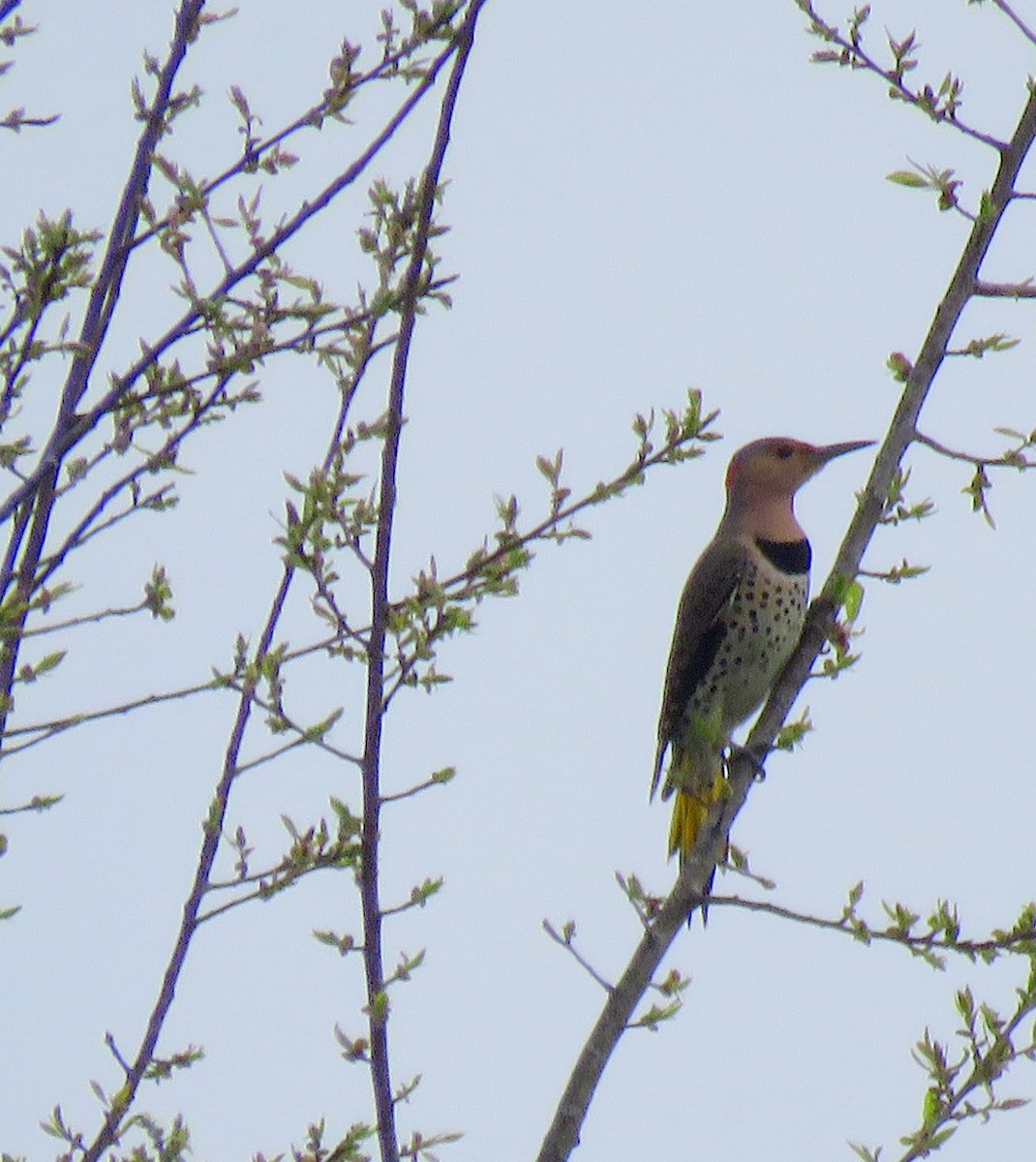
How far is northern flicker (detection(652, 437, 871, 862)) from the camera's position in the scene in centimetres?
573

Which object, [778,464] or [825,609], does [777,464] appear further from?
[825,609]

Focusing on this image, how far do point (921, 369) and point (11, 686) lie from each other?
2064 millimetres

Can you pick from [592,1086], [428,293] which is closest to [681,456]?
[428,293]

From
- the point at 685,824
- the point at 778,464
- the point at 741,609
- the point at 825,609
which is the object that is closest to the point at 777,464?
the point at 778,464

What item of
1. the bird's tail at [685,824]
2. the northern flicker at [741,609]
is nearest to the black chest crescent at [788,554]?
the northern flicker at [741,609]

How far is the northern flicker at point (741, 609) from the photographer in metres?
5.73

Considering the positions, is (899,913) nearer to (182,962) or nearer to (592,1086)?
(592,1086)

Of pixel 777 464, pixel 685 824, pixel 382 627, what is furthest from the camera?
pixel 777 464

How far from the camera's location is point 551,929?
140 inches

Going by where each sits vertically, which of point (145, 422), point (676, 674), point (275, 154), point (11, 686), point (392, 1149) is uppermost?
point (676, 674)

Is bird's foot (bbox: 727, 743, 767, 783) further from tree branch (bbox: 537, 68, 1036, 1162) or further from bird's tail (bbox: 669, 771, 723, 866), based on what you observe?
bird's tail (bbox: 669, 771, 723, 866)

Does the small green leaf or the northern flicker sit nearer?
the small green leaf

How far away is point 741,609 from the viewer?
5793 millimetres

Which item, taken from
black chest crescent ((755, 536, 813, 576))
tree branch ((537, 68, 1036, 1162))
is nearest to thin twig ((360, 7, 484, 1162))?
tree branch ((537, 68, 1036, 1162))
